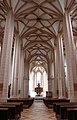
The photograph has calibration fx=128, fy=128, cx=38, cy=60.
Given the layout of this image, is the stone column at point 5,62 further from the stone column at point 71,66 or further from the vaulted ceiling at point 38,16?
the stone column at point 71,66

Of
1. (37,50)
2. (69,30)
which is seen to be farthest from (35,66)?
(69,30)

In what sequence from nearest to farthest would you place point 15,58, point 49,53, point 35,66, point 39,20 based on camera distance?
point 15,58 → point 39,20 → point 49,53 → point 35,66

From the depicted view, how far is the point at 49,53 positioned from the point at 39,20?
11780mm

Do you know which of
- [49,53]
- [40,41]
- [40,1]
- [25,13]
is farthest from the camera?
[49,53]

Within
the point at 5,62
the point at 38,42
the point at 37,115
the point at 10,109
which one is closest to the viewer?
the point at 10,109

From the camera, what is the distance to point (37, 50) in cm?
2898

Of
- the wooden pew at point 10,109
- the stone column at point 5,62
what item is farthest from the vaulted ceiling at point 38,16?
the wooden pew at point 10,109

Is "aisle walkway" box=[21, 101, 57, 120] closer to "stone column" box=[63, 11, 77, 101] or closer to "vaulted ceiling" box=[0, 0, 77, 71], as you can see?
"stone column" box=[63, 11, 77, 101]

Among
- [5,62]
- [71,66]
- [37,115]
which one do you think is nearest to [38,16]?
[5,62]

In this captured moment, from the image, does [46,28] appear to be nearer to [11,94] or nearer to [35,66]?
[11,94]

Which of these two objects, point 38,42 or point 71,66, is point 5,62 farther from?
point 38,42

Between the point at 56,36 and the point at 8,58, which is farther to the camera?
the point at 56,36

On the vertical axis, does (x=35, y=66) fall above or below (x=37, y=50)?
below

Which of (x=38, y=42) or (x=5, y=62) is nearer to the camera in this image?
(x=5, y=62)
